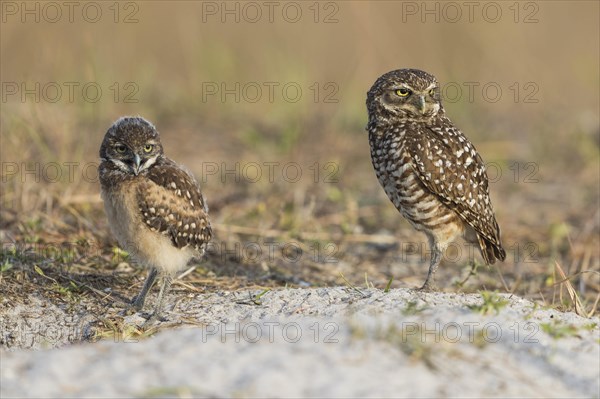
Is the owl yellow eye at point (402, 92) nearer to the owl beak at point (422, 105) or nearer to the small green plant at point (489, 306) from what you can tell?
the owl beak at point (422, 105)

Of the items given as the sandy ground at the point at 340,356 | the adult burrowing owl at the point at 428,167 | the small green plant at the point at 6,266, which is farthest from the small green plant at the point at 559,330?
the small green plant at the point at 6,266

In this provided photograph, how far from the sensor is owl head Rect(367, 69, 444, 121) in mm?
5867

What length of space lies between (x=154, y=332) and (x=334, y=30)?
13079mm

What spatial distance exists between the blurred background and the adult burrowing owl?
1.05 feet

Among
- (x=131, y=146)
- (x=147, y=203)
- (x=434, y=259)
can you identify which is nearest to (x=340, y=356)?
(x=147, y=203)

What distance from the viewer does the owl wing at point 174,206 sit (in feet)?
16.6

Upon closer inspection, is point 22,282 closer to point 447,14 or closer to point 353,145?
point 353,145

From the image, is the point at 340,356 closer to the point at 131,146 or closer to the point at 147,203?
the point at 147,203

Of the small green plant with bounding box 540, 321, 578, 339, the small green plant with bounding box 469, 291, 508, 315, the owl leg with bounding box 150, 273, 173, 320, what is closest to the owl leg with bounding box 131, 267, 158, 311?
the owl leg with bounding box 150, 273, 173, 320

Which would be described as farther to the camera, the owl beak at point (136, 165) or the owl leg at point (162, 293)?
the owl beak at point (136, 165)

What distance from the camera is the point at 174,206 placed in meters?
5.14

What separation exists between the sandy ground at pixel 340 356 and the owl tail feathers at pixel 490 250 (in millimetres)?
1200

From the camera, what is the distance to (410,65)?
44.3ft

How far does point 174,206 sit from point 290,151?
371cm
